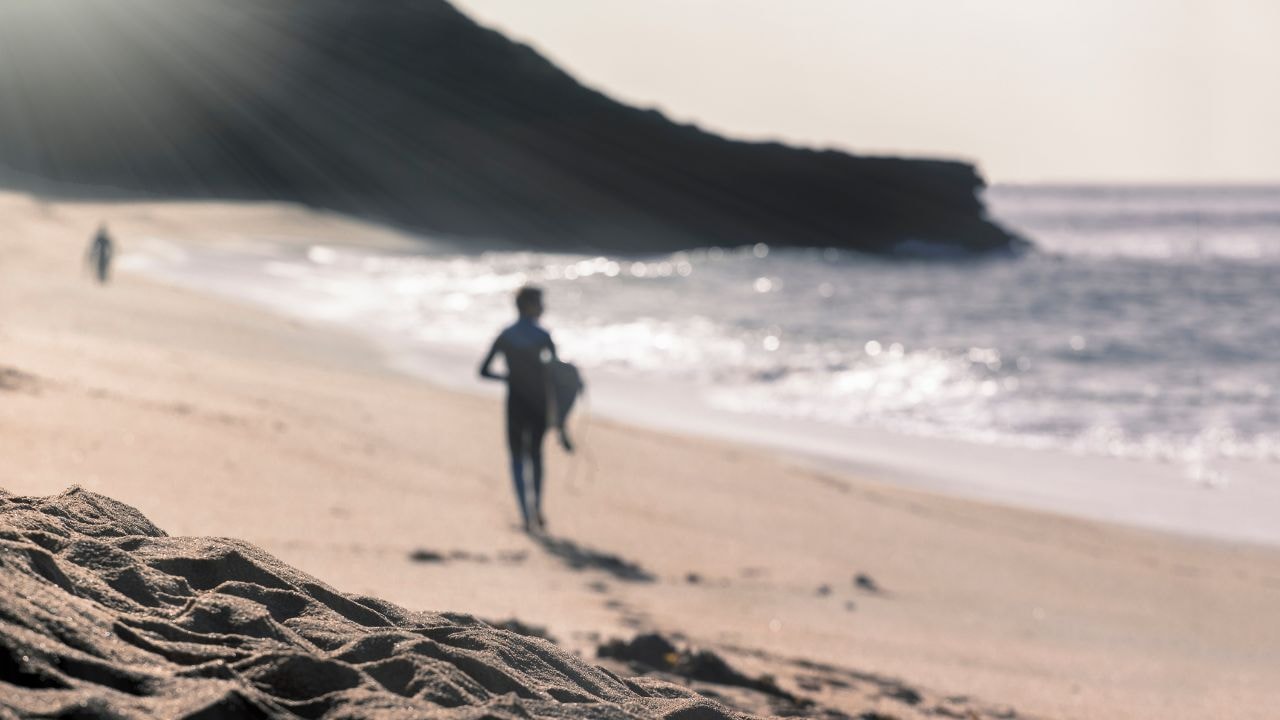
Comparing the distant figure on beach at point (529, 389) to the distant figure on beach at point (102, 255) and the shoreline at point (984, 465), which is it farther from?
the distant figure on beach at point (102, 255)

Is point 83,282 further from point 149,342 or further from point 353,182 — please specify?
point 353,182

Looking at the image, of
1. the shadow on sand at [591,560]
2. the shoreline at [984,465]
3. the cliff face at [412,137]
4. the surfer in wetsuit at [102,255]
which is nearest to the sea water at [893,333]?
the shoreline at [984,465]

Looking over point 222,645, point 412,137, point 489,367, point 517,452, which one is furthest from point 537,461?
point 412,137

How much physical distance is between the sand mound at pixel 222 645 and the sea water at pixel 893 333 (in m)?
9.62

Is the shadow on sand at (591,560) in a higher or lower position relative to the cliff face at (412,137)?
lower

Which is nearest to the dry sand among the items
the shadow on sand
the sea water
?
the shadow on sand

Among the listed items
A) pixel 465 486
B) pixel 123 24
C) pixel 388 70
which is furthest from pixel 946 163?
pixel 465 486

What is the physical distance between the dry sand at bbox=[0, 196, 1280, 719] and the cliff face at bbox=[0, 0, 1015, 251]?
52136 mm

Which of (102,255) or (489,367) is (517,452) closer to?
(489,367)

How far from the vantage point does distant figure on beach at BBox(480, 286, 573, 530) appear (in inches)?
283

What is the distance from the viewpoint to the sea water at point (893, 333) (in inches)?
552

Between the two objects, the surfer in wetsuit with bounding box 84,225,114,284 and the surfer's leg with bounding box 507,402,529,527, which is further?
the surfer in wetsuit with bounding box 84,225,114,284

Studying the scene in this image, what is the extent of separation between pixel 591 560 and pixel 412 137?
220ft

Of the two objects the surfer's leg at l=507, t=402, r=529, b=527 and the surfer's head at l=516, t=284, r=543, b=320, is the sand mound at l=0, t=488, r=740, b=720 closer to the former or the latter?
the surfer's leg at l=507, t=402, r=529, b=527
